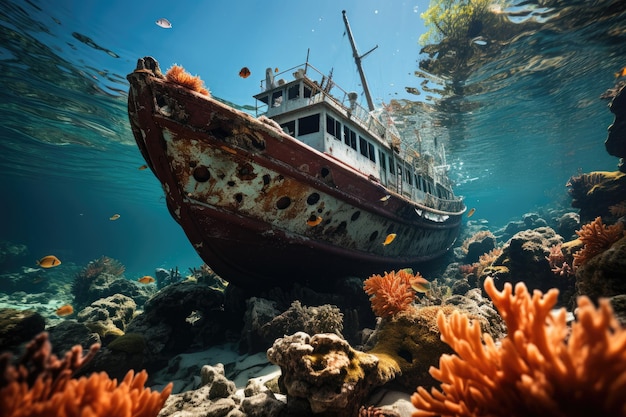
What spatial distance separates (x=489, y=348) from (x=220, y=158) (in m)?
5.11

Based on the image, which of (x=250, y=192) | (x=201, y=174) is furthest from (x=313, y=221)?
(x=201, y=174)

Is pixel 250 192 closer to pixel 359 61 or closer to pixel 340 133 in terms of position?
pixel 340 133

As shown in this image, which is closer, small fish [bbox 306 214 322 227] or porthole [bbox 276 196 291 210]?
small fish [bbox 306 214 322 227]

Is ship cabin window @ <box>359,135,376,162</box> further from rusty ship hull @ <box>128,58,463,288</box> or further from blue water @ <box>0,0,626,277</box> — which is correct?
blue water @ <box>0,0,626,277</box>

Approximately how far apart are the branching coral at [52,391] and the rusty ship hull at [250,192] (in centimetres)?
416

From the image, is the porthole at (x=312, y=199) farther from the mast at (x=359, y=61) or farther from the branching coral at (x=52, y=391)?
the mast at (x=359, y=61)

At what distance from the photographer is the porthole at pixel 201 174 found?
525cm

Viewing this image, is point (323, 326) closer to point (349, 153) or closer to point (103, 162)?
point (349, 153)

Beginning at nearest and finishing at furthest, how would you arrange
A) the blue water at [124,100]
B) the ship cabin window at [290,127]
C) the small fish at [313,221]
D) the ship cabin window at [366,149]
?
the small fish at [313,221]
the ship cabin window at [290,127]
the ship cabin window at [366,149]
the blue water at [124,100]

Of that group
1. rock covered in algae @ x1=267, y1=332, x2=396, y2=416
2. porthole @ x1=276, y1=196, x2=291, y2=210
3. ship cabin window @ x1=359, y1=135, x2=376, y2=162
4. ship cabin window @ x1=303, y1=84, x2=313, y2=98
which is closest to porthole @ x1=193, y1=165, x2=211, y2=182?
porthole @ x1=276, y1=196, x2=291, y2=210

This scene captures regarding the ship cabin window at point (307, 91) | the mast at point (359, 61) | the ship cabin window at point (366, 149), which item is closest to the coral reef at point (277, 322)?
the ship cabin window at point (366, 149)

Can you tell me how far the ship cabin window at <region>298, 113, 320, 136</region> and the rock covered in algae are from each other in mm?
6743

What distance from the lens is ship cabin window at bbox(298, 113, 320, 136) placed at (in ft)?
27.2

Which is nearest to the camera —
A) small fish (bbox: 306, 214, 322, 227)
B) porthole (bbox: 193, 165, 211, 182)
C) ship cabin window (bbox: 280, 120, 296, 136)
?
porthole (bbox: 193, 165, 211, 182)
